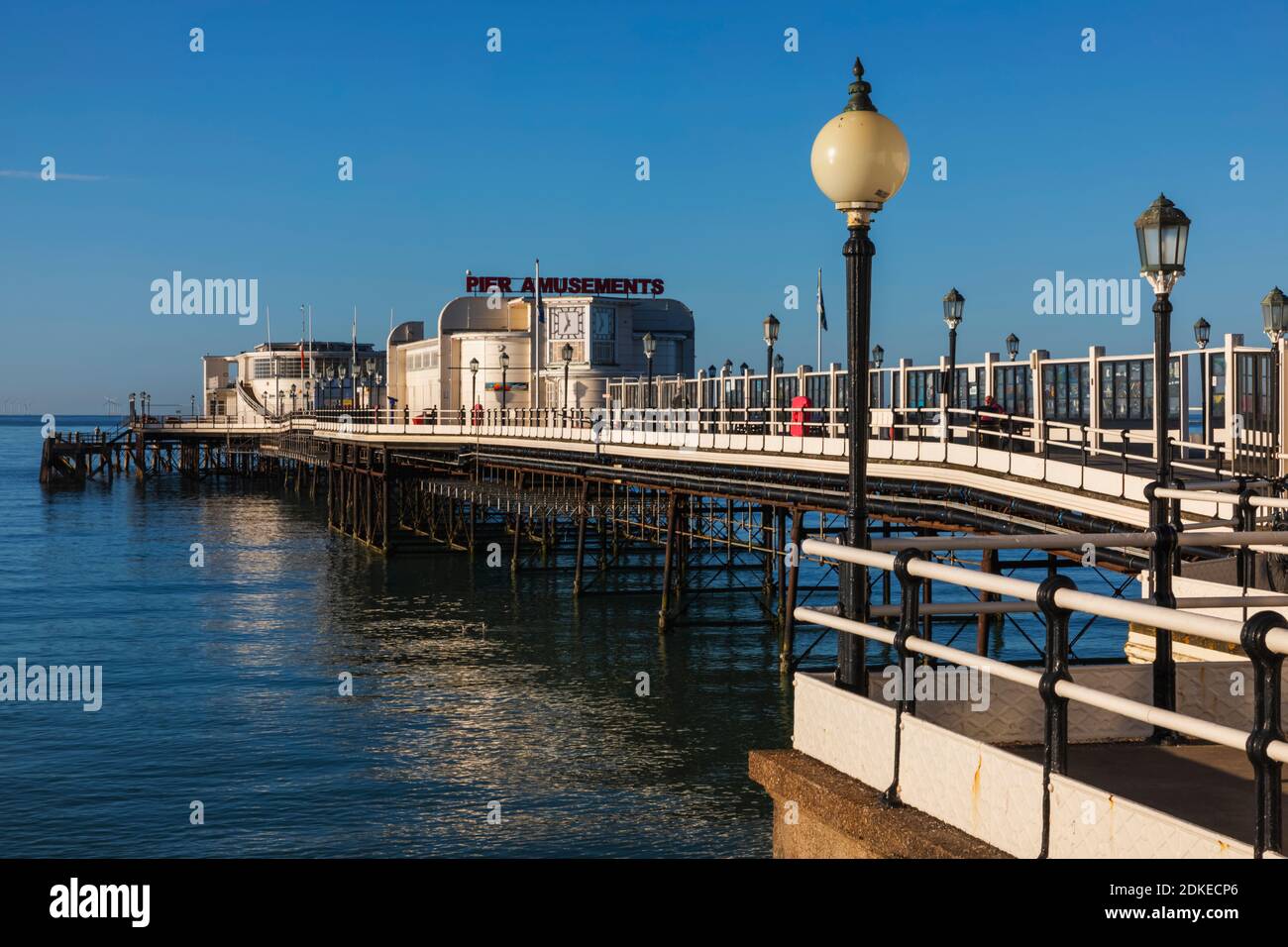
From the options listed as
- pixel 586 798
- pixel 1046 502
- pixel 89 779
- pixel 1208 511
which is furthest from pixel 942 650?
pixel 89 779

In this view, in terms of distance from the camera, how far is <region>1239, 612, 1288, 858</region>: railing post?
3.77 metres

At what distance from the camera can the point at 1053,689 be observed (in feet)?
15.1

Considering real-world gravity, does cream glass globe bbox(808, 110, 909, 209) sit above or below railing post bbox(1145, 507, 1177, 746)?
above

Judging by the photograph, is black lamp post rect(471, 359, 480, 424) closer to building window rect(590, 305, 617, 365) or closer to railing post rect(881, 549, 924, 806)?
building window rect(590, 305, 617, 365)

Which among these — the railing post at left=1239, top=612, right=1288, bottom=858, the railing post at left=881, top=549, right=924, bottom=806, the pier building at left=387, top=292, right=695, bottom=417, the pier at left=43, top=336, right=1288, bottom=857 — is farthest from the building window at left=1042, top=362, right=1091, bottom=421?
the pier building at left=387, top=292, right=695, bottom=417

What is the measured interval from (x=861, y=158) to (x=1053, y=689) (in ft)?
9.77

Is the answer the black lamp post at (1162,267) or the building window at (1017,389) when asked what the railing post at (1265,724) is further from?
the building window at (1017,389)

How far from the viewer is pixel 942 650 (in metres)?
5.34

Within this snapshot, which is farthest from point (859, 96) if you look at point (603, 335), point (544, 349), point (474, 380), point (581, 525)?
point (544, 349)

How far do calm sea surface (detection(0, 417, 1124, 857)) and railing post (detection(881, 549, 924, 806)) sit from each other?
11.6m

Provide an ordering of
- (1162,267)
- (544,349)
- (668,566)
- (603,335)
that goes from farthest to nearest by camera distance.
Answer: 1. (544,349)
2. (603,335)
3. (668,566)
4. (1162,267)

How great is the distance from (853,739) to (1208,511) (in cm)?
1012

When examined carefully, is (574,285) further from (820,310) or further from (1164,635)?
(1164,635)

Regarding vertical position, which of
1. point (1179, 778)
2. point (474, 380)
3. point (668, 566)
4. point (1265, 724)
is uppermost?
point (474, 380)
